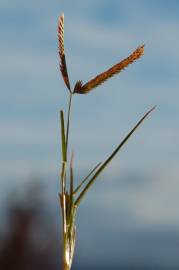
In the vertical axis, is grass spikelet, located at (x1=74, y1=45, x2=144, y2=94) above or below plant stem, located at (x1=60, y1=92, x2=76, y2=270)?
above

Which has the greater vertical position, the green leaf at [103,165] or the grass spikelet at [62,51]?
the grass spikelet at [62,51]

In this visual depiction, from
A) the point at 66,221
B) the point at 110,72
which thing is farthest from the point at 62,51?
the point at 66,221

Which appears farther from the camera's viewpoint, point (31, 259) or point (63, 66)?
point (31, 259)

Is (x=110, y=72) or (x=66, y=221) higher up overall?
(x=110, y=72)

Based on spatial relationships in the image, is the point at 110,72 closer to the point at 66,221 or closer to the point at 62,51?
the point at 62,51

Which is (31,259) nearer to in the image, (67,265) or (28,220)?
(28,220)

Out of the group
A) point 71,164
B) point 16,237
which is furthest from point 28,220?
point 71,164

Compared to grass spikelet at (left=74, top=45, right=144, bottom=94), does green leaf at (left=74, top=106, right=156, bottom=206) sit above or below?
below

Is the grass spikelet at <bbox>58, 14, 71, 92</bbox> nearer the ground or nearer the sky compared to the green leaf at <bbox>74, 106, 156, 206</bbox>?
nearer the sky
